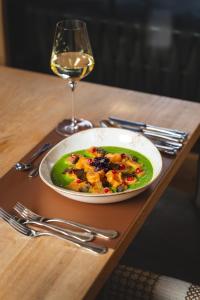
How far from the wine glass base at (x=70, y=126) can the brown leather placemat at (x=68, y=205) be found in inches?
9.3

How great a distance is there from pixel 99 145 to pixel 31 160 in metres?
0.17

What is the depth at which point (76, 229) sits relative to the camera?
1038 mm

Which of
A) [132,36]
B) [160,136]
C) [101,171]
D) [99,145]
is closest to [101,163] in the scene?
[101,171]

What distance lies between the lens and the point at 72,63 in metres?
1.34

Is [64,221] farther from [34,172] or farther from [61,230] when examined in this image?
[34,172]

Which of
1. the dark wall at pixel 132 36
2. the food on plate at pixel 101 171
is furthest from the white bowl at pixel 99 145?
the dark wall at pixel 132 36

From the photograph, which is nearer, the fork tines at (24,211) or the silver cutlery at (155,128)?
the fork tines at (24,211)

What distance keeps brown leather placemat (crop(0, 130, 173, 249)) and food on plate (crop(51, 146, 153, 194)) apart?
3 cm

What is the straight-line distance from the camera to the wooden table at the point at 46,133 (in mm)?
931

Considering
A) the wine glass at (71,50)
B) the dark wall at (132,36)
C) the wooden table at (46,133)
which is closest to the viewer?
the wooden table at (46,133)

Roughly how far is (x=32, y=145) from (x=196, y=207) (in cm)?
80

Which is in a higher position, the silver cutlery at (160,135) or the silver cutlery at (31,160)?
the silver cutlery at (160,135)

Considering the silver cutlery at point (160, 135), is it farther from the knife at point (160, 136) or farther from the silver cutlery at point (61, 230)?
the silver cutlery at point (61, 230)

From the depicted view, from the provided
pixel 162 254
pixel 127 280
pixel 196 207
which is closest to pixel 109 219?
pixel 127 280
